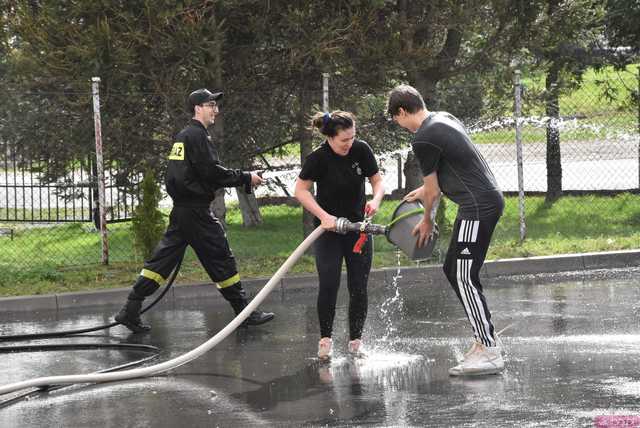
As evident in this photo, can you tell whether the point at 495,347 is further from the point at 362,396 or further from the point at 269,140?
the point at 269,140

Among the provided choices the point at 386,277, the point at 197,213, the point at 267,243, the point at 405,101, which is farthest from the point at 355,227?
the point at 267,243

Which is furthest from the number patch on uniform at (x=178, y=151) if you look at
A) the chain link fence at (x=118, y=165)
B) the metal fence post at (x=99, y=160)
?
the chain link fence at (x=118, y=165)

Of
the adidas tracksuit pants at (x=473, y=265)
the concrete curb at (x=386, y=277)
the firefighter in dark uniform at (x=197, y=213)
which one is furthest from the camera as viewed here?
the concrete curb at (x=386, y=277)

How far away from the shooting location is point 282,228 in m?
15.6

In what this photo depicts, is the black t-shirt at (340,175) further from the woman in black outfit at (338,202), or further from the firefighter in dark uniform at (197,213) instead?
the firefighter in dark uniform at (197,213)

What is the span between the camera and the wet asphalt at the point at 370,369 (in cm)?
637

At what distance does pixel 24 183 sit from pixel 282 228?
3337 mm

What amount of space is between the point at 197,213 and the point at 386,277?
3.04 meters

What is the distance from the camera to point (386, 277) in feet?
37.6

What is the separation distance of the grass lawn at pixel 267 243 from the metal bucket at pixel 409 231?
402 cm

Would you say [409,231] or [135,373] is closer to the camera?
[135,373]

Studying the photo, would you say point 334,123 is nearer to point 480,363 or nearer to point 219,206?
point 480,363

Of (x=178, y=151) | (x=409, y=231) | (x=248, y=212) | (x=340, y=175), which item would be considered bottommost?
(x=409, y=231)

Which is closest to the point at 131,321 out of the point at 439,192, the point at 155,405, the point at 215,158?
the point at 215,158
